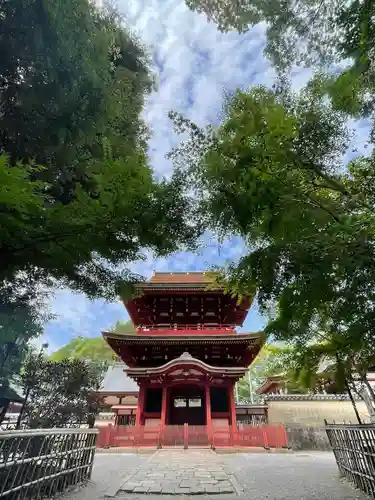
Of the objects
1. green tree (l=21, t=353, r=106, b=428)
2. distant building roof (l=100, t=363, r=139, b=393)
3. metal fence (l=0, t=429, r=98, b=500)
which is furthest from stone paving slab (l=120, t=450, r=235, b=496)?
distant building roof (l=100, t=363, r=139, b=393)

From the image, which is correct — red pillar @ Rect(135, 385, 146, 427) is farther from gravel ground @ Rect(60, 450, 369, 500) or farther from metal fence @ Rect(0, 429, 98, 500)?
metal fence @ Rect(0, 429, 98, 500)

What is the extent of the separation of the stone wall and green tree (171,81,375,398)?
46.0ft

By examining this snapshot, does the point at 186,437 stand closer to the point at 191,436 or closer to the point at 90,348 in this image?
the point at 191,436

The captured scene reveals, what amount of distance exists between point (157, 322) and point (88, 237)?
485 inches

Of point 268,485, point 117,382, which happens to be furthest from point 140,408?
point 268,485

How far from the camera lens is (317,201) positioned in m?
3.61

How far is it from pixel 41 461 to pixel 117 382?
16.4m

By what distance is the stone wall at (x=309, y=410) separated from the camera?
Result: 16.0m

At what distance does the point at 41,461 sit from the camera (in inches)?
154

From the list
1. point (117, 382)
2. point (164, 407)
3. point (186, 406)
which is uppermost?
point (117, 382)

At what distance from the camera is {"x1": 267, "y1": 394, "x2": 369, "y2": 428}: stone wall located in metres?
16.0

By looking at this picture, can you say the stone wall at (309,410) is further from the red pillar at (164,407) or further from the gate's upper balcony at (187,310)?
the red pillar at (164,407)

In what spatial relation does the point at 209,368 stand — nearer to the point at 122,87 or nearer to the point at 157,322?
the point at 157,322

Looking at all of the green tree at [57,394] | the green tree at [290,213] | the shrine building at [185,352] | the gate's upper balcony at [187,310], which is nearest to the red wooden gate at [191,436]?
the shrine building at [185,352]
